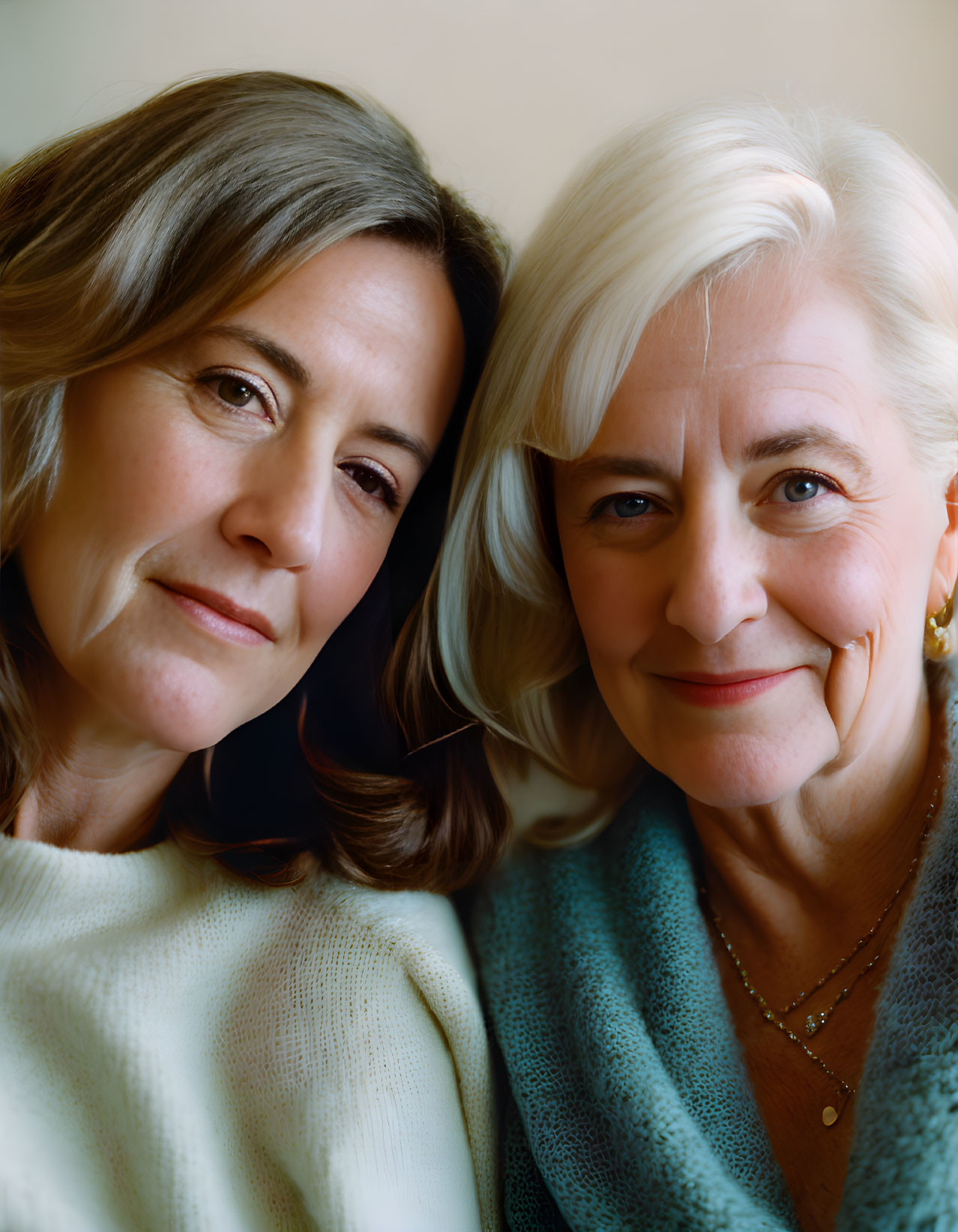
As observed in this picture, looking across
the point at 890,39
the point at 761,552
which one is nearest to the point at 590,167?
the point at 890,39

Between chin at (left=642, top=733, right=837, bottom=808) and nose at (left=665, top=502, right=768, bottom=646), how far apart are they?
10cm

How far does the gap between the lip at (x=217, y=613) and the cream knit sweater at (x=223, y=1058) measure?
0.86ft

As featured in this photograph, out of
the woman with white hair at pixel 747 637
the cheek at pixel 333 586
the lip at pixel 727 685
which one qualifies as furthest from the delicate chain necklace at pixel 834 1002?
the cheek at pixel 333 586

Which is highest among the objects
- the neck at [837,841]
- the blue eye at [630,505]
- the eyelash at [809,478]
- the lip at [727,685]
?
the eyelash at [809,478]

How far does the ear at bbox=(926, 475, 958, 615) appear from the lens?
0.95m

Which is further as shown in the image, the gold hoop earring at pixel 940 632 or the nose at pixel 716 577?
the gold hoop earring at pixel 940 632

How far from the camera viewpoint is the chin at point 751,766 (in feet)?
2.94

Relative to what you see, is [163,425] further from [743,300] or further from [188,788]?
[743,300]

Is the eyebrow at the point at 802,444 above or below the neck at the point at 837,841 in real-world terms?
above

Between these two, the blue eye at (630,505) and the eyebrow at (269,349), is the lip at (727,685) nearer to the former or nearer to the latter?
the blue eye at (630,505)

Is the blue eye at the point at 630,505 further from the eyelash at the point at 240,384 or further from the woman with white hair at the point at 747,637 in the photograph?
the eyelash at the point at 240,384

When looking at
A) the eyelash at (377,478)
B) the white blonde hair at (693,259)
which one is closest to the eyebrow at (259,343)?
the eyelash at (377,478)

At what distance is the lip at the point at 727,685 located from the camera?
0.90 metres

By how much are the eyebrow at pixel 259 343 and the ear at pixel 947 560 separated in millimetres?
604
